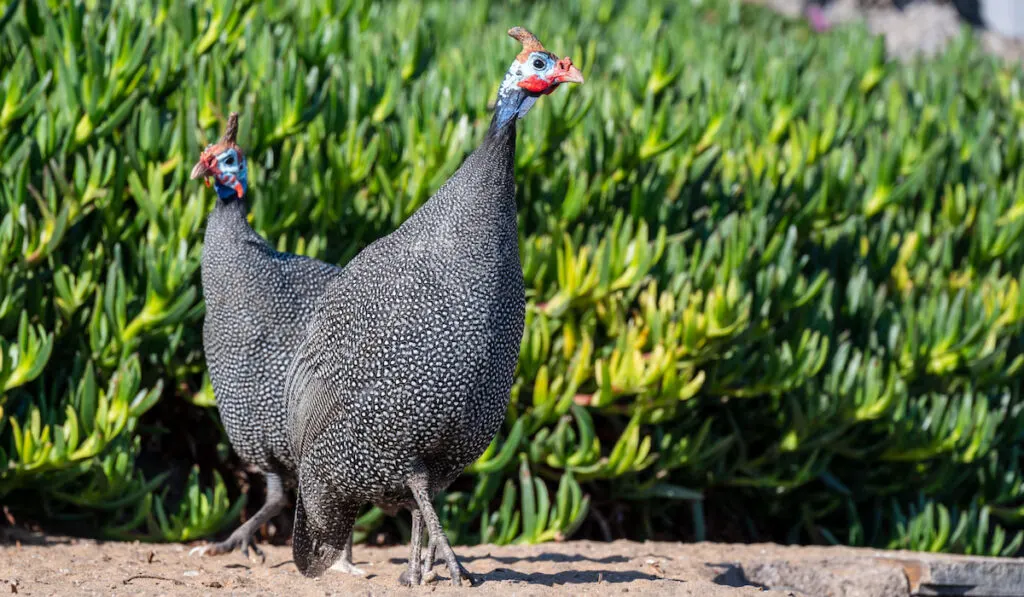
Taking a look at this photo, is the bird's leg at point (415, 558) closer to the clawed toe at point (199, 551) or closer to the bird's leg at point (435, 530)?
the bird's leg at point (435, 530)

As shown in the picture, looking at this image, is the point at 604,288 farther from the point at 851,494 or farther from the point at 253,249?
the point at 851,494

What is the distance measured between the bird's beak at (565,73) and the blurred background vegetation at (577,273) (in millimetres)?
1641

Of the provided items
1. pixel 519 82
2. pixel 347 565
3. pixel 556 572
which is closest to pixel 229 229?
pixel 347 565

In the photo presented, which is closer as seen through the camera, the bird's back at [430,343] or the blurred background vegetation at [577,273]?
the bird's back at [430,343]

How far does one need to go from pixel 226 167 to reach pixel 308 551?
54.8 inches

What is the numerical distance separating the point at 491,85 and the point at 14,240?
91.4 inches

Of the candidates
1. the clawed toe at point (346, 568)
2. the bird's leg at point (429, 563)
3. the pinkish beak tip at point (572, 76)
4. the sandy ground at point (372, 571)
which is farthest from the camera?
the clawed toe at point (346, 568)

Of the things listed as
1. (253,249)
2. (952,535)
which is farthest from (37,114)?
(952,535)

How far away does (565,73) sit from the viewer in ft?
11.9

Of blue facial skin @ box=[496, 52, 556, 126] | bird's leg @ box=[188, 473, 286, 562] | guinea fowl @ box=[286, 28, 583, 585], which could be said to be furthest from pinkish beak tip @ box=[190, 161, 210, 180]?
blue facial skin @ box=[496, 52, 556, 126]

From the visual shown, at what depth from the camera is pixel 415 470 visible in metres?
3.72

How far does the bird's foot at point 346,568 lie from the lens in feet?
14.4

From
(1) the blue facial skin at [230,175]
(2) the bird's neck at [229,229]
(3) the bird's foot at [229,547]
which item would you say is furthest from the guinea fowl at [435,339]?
(3) the bird's foot at [229,547]

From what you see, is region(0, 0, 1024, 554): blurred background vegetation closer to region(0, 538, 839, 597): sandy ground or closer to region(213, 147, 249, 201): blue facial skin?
region(0, 538, 839, 597): sandy ground
